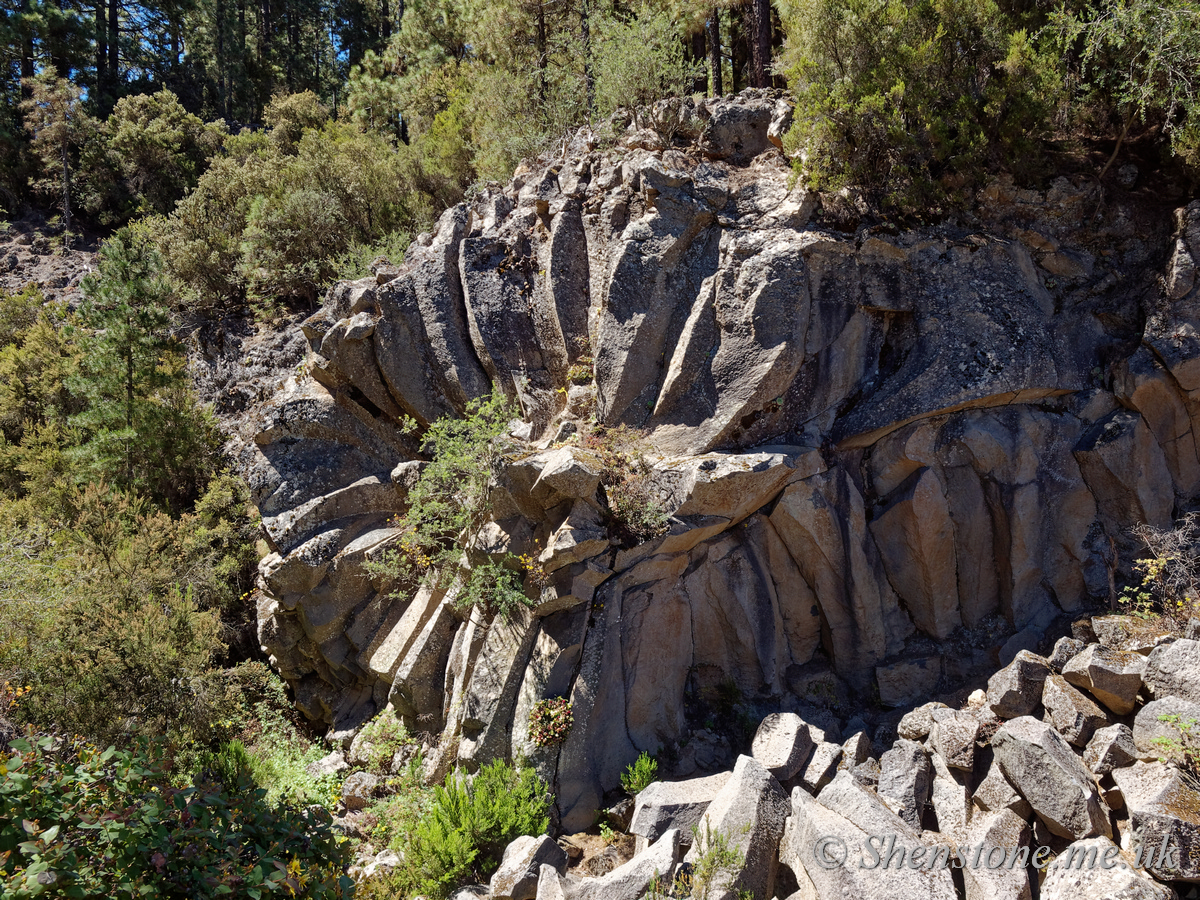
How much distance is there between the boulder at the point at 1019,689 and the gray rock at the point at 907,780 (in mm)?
1336

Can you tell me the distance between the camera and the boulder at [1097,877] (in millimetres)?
6242

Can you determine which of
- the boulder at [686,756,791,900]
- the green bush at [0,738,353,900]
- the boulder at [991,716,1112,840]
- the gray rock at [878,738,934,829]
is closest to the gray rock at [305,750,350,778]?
the green bush at [0,738,353,900]

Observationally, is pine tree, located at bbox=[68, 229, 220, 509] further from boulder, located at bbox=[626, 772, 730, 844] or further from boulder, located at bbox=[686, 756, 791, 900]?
boulder, located at bbox=[686, 756, 791, 900]

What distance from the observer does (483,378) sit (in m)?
13.0

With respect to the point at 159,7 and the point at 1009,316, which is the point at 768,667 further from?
the point at 159,7

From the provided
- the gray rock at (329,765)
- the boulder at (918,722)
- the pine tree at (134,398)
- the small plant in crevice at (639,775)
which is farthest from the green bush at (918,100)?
the pine tree at (134,398)

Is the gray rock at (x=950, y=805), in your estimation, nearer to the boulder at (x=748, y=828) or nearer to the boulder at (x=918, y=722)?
the boulder at (x=918, y=722)

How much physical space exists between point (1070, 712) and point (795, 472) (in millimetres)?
4657

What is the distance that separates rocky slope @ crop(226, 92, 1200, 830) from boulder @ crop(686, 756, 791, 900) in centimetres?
188

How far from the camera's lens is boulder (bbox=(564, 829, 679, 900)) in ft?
24.1

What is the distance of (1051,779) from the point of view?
7.45 m

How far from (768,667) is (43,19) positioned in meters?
40.9

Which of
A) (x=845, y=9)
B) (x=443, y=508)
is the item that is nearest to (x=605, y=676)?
(x=443, y=508)

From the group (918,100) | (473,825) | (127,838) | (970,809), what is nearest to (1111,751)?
(970,809)
